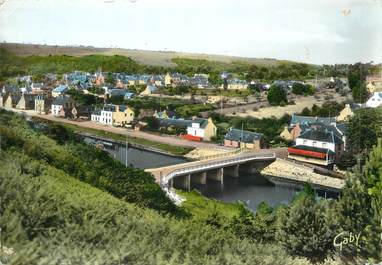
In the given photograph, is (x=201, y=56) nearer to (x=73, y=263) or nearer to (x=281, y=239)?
(x=281, y=239)

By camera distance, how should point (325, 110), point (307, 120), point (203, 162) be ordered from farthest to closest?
1. point (325, 110)
2. point (307, 120)
3. point (203, 162)

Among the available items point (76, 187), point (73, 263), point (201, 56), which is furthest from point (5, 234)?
point (201, 56)

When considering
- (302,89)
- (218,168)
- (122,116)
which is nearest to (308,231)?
(122,116)

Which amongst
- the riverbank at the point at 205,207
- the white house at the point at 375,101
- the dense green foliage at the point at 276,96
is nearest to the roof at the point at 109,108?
the riverbank at the point at 205,207

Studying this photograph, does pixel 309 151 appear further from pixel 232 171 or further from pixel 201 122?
pixel 201 122

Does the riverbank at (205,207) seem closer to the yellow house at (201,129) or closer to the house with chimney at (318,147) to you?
the yellow house at (201,129)

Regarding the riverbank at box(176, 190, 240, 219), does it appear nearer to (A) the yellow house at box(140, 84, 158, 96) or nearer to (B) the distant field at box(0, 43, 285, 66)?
(A) the yellow house at box(140, 84, 158, 96)
